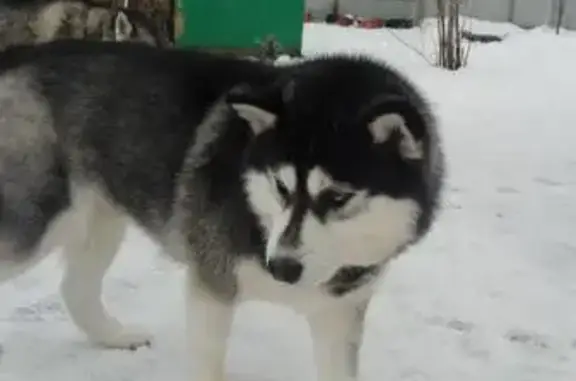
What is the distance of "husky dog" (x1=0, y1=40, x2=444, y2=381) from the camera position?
2.03 metres

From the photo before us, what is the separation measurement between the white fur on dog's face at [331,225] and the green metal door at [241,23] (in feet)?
14.4

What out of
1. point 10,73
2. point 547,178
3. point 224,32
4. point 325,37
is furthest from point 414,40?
point 10,73

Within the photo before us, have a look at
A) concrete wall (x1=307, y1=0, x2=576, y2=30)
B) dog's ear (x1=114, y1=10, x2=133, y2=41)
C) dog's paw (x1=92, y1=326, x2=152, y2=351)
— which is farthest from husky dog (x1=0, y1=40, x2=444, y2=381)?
concrete wall (x1=307, y1=0, x2=576, y2=30)

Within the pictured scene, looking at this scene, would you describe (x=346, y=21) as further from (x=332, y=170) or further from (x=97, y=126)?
(x=332, y=170)

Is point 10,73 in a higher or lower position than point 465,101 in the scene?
higher

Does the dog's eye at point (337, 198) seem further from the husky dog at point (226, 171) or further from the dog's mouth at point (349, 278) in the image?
→ the dog's mouth at point (349, 278)

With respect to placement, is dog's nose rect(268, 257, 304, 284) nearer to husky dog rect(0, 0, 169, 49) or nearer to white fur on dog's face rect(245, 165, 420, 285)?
white fur on dog's face rect(245, 165, 420, 285)

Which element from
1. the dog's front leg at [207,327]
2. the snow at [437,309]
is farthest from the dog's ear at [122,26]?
the dog's front leg at [207,327]

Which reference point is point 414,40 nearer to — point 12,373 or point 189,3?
point 189,3

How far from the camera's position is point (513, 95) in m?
6.12

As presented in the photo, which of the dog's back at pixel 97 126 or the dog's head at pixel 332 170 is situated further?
the dog's back at pixel 97 126

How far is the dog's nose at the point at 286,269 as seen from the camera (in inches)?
79.3

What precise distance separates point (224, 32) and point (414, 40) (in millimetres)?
1869

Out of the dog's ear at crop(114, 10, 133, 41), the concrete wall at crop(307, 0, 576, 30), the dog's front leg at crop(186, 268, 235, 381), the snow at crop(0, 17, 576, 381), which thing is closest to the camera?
the dog's front leg at crop(186, 268, 235, 381)
